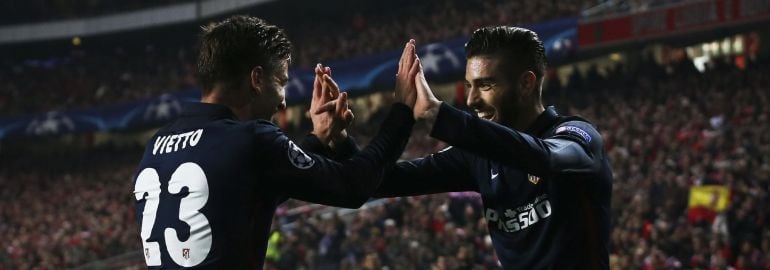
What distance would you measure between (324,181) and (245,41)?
558mm

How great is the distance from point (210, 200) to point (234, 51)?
0.52 metres

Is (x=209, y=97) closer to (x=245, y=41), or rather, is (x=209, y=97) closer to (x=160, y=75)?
(x=245, y=41)

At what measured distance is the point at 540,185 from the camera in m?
3.62

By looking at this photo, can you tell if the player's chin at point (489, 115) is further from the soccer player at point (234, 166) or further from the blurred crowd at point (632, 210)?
the blurred crowd at point (632, 210)

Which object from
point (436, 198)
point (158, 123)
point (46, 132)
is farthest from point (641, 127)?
point (46, 132)

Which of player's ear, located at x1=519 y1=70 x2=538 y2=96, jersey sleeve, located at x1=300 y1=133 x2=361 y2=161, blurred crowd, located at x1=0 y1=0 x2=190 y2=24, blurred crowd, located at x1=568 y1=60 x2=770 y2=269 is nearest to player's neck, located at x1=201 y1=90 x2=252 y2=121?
jersey sleeve, located at x1=300 y1=133 x2=361 y2=161

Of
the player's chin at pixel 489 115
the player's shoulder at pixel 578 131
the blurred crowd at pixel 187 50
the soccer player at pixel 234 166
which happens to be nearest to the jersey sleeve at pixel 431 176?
the player's chin at pixel 489 115

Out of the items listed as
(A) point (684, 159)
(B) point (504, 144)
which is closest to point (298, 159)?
(B) point (504, 144)

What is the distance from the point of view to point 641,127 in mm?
16781

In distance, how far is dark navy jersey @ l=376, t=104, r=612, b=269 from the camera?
3.20 m

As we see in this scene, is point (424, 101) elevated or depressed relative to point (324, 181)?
elevated

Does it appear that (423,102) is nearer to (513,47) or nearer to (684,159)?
(513,47)

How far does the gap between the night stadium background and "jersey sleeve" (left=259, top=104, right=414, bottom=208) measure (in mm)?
780

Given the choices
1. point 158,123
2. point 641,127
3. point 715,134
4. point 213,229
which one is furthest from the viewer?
point 158,123
